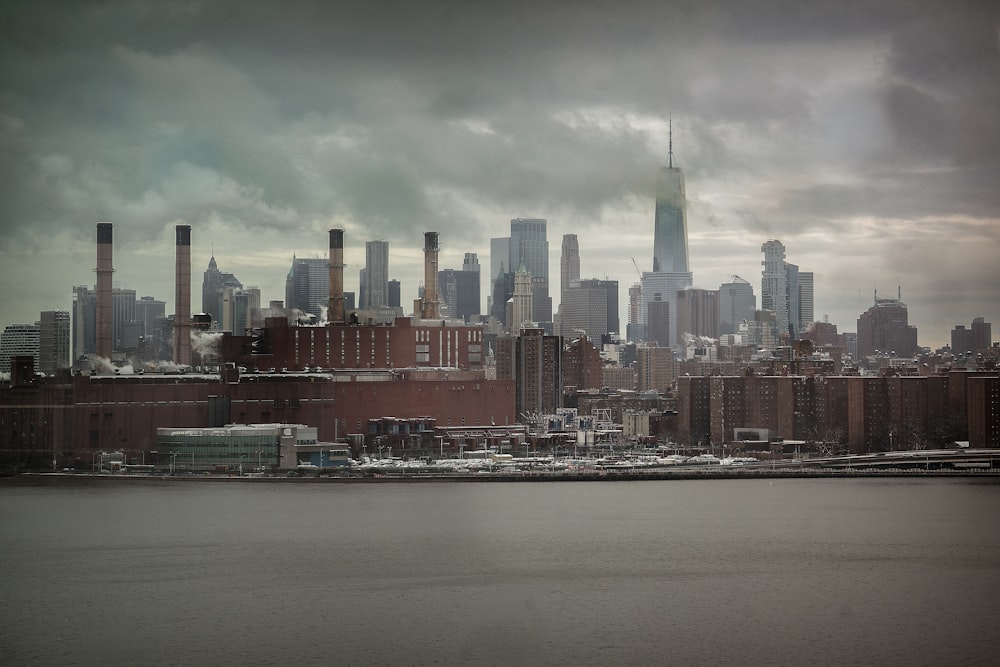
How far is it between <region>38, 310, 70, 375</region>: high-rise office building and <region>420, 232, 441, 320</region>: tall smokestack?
13.5 meters

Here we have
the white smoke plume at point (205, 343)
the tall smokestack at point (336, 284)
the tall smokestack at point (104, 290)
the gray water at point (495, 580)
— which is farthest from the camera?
the white smoke plume at point (205, 343)

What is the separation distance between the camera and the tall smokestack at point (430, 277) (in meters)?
49.2

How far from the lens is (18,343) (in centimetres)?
5072

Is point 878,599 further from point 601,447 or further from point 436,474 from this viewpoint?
point 601,447

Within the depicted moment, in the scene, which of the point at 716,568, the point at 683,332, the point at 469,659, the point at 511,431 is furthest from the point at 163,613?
the point at 683,332

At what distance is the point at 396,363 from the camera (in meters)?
47.0

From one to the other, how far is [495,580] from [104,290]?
27.3 m

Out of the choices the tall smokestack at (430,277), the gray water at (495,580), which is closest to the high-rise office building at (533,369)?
the tall smokestack at (430,277)

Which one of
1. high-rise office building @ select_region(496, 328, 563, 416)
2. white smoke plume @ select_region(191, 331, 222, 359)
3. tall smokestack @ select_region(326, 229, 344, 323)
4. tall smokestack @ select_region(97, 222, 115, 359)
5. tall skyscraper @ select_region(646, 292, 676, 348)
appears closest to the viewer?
tall smokestack @ select_region(97, 222, 115, 359)

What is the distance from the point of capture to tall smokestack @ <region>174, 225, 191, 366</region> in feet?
150

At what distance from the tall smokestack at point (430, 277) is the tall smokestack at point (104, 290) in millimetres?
10930

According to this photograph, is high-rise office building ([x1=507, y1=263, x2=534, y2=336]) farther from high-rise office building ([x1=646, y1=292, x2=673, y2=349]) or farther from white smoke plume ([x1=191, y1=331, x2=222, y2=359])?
white smoke plume ([x1=191, y1=331, x2=222, y2=359])

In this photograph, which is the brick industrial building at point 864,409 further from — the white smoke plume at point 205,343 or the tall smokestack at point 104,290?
the tall smokestack at point 104,290

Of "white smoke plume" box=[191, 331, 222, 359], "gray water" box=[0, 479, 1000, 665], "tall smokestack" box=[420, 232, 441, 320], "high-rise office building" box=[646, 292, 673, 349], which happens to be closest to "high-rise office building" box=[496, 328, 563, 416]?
"tall smokestack" box=[420, 232, 441, 320]
